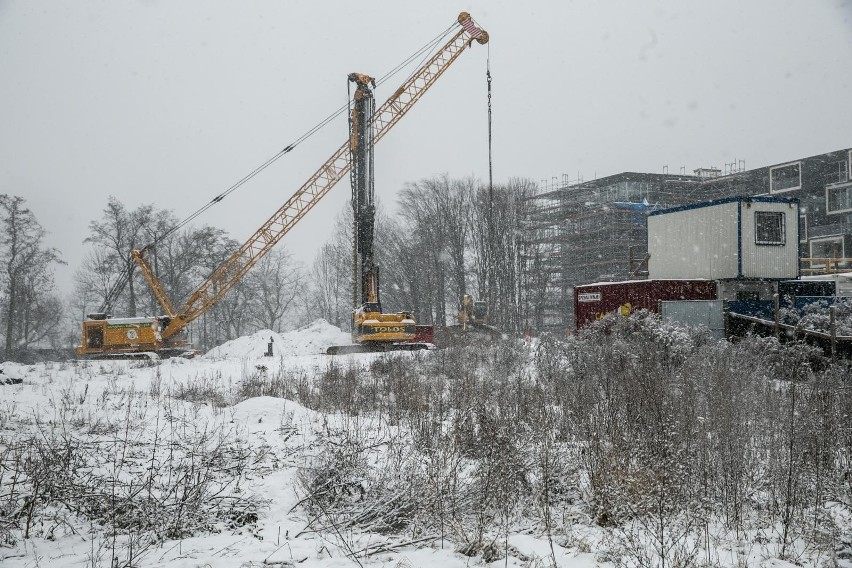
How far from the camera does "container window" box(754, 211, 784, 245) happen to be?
1791cm

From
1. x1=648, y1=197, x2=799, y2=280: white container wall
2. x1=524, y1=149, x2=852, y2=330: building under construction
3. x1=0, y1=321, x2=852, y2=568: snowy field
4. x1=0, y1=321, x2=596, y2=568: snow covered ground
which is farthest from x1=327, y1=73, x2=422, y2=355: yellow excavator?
x1=524, y1=149, x2=852, y2=330: building under construction

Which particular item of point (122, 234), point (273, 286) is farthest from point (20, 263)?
point (273, 286)

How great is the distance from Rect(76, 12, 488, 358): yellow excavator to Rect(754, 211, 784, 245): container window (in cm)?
1300

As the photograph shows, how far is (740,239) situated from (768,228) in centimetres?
135

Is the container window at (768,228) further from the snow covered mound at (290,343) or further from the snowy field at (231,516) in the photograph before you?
the snow covered mound at (290,343)

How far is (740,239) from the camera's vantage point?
17.6 metres

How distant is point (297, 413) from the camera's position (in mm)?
8531

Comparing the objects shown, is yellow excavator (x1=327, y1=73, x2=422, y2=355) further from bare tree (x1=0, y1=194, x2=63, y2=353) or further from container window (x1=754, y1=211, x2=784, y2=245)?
bare tree (x1=0, y1=194, x2=63, y2=353)

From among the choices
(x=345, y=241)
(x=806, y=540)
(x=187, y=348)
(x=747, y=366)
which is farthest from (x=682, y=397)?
(x=345, y=241)

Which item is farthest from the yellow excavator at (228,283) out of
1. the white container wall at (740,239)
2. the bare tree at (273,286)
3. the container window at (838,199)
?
the container window at (838,199)

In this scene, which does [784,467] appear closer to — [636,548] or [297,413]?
[636,548]

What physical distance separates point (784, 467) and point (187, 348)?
2628 centimetres

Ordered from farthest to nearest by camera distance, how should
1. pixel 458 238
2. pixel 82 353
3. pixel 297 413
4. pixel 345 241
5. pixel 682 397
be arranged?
pixel 345 241, pixel 458 238, pixel 82 353, pixel 297 413, pixel 682 397

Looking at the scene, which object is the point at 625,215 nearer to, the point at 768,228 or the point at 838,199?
the point at 838,199
